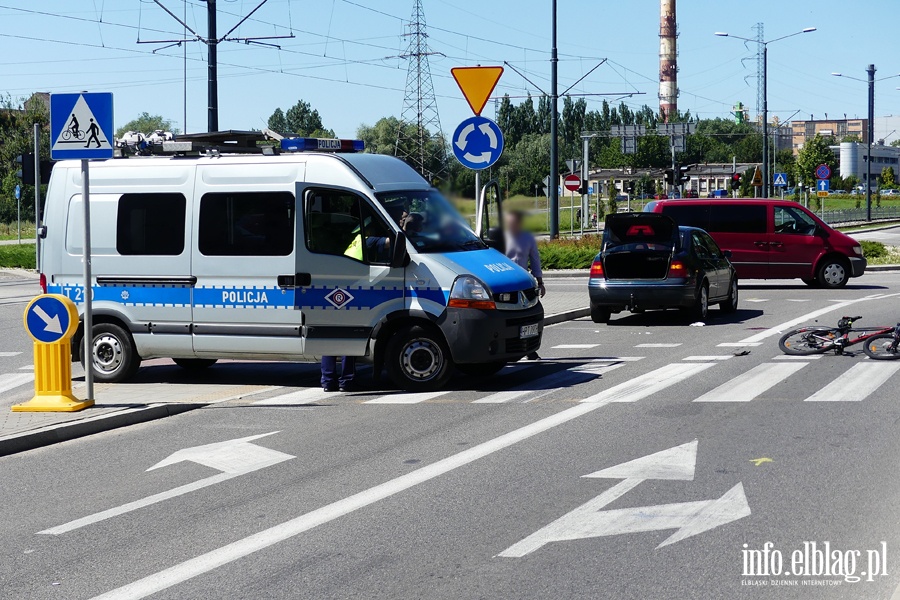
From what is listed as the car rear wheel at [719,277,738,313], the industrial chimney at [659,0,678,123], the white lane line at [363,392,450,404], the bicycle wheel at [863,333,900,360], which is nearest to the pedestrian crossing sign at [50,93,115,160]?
the white lane line at [363,392,450,404]

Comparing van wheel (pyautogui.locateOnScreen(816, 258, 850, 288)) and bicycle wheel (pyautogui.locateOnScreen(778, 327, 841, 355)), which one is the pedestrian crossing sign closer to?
bicycle wheel (pyautogui.locateOnScreen(778, 327, 841, 355))

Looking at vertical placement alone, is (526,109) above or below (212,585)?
above

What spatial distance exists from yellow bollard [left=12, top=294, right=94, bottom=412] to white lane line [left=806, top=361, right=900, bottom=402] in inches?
260

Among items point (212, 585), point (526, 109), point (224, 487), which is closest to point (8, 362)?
point (224, 487)

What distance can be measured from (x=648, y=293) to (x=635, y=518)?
11.9 meters

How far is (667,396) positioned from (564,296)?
12.8m

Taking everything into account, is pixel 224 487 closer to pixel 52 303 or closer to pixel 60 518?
pixel 60 518

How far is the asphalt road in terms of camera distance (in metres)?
5.56

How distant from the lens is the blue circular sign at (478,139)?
49.1 ft

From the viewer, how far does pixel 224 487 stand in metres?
7.70

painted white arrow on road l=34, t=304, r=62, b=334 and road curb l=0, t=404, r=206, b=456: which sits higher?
painted white arrow on road l=34, t=304, r=62, b=334

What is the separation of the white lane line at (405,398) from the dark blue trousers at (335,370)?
577 mm

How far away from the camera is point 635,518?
6562 mm

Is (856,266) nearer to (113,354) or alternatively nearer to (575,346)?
(575,346)
